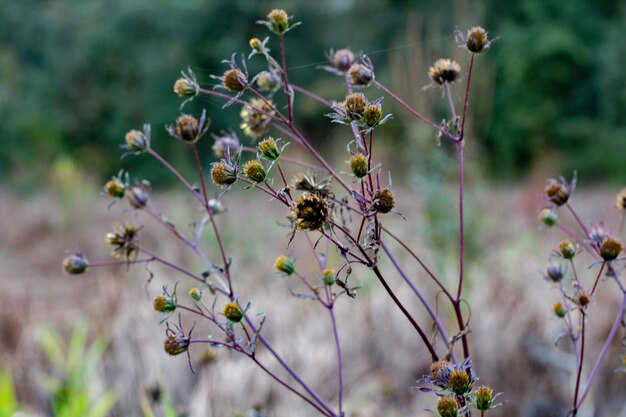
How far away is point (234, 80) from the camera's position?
0.67m

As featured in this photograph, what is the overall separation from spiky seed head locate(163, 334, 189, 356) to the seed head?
0.19 metres

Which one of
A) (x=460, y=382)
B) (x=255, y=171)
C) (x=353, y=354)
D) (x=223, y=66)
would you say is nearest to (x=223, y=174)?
(x=255, y=171)

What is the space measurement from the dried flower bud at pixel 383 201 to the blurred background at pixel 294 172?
0.93ft

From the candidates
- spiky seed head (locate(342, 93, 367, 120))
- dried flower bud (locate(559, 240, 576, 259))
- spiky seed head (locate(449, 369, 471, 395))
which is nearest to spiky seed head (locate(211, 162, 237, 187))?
spiky seed head (locate(342, 93, 367, 120))

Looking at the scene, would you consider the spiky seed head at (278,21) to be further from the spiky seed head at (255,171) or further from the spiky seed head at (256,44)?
the spiky seed head at (255,171)

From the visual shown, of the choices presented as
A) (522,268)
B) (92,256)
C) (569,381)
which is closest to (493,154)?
(92,256)

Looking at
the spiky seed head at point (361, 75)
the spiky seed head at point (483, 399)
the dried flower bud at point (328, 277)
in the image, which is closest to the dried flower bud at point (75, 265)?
the dried flower bud at point (328, 277)

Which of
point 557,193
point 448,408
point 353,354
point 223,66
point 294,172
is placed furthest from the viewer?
point 223,66

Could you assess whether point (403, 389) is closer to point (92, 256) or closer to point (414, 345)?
point (414, 345)

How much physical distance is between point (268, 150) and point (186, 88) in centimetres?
19

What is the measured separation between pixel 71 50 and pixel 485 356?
19475 millimetres

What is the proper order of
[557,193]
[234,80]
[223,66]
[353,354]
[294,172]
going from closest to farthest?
[234,80] → [557,193] → [353,354] → [294,172] → [223,66]

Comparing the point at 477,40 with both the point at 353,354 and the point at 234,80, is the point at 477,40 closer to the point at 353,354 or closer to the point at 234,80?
the point at 234,80

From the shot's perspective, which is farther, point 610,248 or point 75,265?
point 75,265
